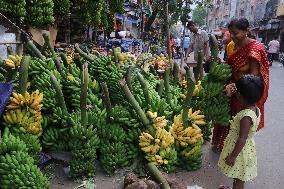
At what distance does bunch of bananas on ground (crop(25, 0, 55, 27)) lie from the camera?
23.7 feet

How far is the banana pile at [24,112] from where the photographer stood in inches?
132

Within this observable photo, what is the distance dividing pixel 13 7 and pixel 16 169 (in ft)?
15.2

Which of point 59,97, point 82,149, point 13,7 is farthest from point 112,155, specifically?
point 13,7

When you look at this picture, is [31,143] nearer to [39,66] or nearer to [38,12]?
[39,66]

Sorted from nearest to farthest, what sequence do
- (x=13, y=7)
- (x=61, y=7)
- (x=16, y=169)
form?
(x=16, y=169) → (x=13, y=7) → (x=61, y=7)

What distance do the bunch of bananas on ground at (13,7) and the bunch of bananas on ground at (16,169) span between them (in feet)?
14.2

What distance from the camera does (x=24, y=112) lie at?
3.41 metres

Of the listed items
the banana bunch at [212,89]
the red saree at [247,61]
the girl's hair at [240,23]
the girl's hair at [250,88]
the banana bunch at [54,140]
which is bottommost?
the banana bunch at [54,140]

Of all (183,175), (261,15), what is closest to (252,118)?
(183,175)

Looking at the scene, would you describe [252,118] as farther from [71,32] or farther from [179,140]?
[71,32]

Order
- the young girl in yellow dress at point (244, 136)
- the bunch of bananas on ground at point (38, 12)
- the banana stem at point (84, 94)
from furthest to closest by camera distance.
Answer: the bunch of bananas on ground at point (38, 12)
the banana stem at point (84, 94)
the young girl in yellow dress at point (244, 136)

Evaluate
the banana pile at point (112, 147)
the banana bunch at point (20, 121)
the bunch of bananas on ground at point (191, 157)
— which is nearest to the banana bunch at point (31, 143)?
the banana bunch at point (20, 121)

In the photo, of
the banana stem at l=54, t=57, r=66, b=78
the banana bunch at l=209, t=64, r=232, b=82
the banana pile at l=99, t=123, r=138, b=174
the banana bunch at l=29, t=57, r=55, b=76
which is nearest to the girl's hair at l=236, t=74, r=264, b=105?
the banana bunch at l=209, t=64, r=232, b=82

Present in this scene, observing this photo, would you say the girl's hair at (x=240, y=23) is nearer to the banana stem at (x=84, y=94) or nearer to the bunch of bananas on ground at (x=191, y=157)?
the bunch of bananas on ground at (x=191, y=157)
